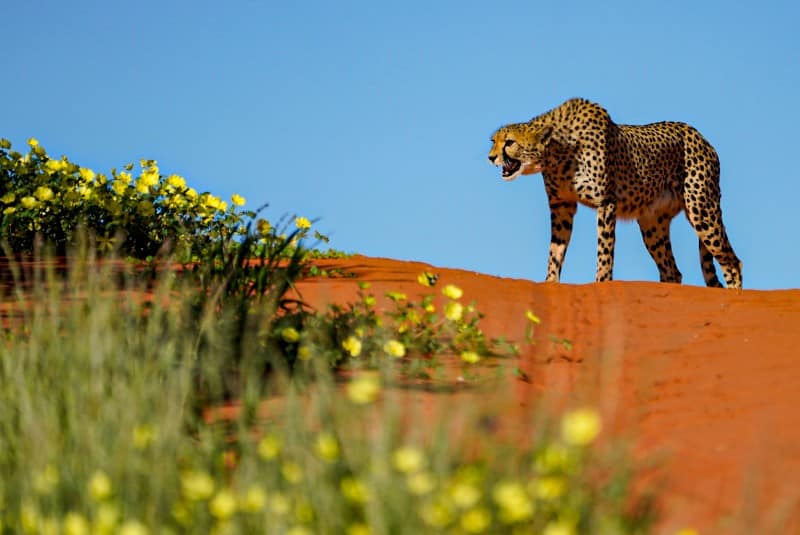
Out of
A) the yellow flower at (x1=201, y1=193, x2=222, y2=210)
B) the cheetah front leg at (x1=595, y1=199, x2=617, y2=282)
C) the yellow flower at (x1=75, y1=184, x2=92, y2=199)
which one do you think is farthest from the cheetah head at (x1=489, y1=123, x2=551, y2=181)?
the yellow flower at (x1=75, y1=184, x2=92, y2=199)

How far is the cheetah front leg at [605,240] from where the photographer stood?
39.1ft

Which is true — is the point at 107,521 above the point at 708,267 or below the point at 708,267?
below

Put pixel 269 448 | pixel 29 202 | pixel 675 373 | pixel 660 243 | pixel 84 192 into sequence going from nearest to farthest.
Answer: pixel 269 448, pixel 675 373, pixel 29 202, pixel 84 192, pixel 660 243

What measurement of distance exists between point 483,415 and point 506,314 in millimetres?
4295

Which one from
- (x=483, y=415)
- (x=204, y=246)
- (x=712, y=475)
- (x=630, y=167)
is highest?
(x=630, y=167)

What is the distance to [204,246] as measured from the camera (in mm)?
9312

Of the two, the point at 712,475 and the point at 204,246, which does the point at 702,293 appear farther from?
the point at 712,475

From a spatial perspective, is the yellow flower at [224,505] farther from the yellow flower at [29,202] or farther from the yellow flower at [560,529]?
the yellow flower at [29,202]

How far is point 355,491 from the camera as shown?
339cm

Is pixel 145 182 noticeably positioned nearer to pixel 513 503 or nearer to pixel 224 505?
pixel 224 505

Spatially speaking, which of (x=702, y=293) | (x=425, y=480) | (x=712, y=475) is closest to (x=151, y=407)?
(x=425, y=480)

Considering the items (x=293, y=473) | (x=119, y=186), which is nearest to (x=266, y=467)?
(x=293, y=473)

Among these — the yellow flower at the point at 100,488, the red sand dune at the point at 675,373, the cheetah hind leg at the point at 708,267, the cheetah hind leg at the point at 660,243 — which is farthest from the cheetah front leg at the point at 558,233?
the yellow flower at the point at 100,488

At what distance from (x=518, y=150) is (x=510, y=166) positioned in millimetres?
186
